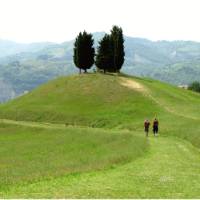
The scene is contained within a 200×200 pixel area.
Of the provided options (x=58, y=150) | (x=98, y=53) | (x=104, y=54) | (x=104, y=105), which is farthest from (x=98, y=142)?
(x=98, y=53)

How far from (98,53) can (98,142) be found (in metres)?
61.3

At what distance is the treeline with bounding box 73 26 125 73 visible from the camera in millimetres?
120750

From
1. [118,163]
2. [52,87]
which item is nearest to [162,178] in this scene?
[118,163]

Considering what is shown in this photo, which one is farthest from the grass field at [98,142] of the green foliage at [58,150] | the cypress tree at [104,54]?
the cypress tree at [104,54]

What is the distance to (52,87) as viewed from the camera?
116312mm

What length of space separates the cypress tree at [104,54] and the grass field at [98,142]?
5352mm

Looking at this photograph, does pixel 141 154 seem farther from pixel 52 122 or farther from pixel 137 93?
pixel 137 93

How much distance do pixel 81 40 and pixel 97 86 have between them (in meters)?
16.4

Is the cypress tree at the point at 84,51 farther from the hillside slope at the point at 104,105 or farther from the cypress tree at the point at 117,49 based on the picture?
the cypress tree at the point at 117,49

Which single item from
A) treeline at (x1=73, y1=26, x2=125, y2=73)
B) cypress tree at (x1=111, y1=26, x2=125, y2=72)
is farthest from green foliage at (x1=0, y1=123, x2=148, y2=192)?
cypress tree at (x1=111, y1=26, x2=125, y2=72)

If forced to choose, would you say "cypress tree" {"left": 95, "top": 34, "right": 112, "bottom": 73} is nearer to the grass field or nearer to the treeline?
the treeline

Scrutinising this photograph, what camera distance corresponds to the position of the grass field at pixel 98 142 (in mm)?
27373

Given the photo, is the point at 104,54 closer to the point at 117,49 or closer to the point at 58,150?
the point at 117,49

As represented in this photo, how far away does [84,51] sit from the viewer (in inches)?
4751
